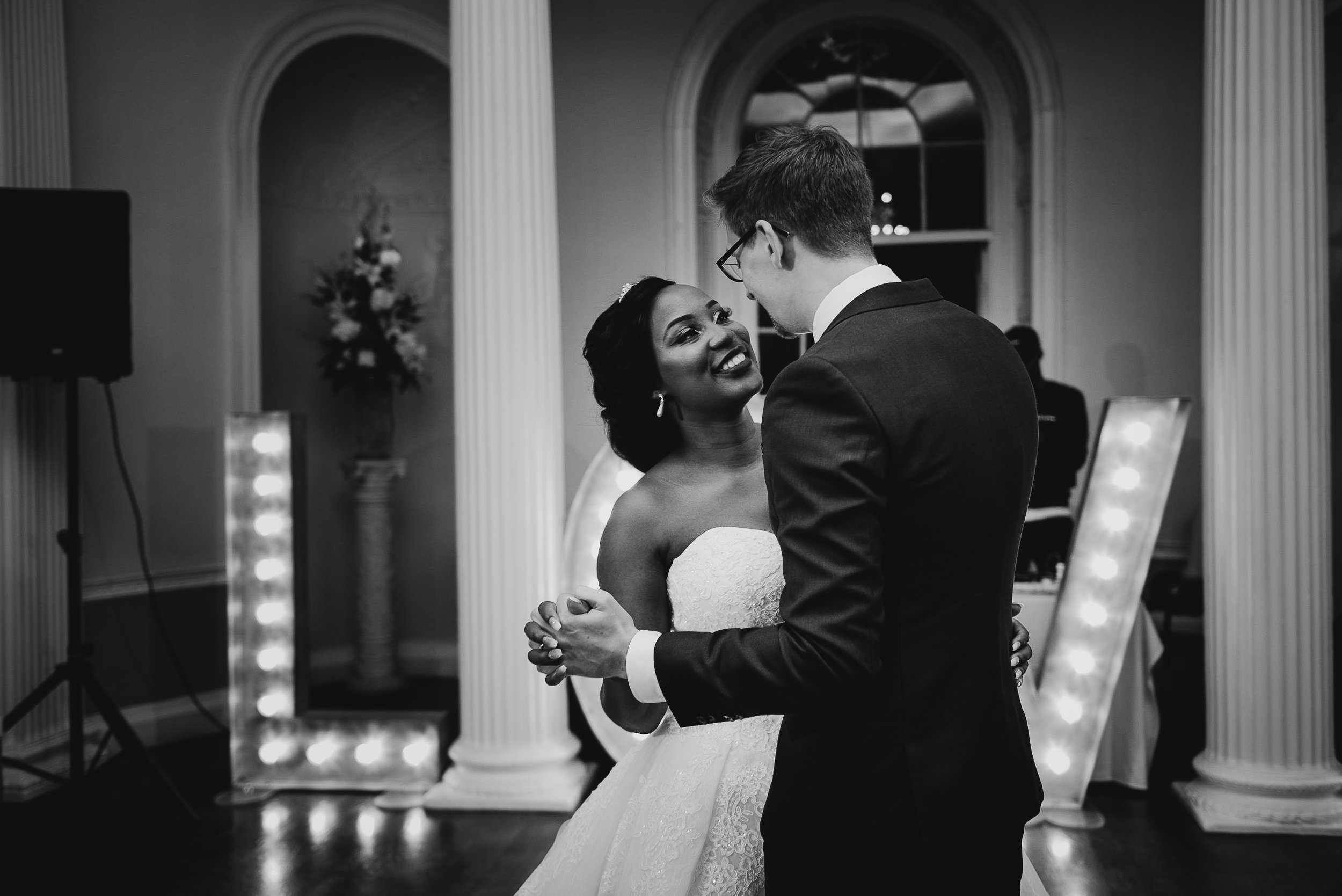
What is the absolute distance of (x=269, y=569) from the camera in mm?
4582

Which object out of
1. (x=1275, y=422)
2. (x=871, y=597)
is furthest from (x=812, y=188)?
(x=1275, y=422)

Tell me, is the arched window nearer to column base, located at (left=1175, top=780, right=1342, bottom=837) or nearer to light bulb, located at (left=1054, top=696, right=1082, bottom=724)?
light bulb, located at (left=1054, top=696, right=1082, bottom=724)

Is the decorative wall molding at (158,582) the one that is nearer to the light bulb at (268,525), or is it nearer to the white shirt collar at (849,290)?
the light bulb at (268,525)

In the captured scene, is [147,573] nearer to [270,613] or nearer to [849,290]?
[270,613]

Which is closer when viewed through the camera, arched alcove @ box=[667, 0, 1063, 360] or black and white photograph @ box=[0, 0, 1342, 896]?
black and white photograph @ box=[0, 0, 1342, 896]

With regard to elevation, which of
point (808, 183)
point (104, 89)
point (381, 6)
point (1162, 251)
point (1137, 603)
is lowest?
point (1137, 603)

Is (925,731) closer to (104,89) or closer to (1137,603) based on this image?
(1137,603)

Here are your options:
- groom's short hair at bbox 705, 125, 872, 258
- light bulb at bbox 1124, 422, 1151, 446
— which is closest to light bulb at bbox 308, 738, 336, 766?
light bulb at bbox 1124, 422, 1151, 446

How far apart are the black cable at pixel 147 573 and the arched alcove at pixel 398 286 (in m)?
1.11

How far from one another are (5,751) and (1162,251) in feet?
20.8

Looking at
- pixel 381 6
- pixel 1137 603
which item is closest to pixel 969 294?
pixel 1137 603

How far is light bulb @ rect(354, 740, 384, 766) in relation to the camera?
4551 mm

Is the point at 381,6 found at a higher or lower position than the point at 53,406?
higher

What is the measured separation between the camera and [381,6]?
622 centimetres
